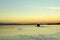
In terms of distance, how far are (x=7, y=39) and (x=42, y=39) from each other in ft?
6.85

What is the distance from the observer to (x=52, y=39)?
8.12 m

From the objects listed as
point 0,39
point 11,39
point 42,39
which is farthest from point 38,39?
point 0,39

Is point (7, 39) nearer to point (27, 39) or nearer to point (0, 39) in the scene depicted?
point (0, 39)

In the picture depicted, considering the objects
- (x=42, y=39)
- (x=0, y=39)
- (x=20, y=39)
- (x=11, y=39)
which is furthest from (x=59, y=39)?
(x=0, y=39)

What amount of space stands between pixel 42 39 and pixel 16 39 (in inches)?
61.1

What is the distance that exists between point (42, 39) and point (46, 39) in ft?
0.80

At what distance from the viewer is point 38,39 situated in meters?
8.10

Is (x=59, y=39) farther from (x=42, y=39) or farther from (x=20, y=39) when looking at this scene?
(x=20, y=39)

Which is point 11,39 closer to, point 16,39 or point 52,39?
point 16,39

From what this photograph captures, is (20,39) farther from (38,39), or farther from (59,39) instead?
(59,39)

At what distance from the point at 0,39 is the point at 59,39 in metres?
3.50

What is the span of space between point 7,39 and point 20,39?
2.54 feet

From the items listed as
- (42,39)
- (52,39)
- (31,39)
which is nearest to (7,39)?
(31,39)

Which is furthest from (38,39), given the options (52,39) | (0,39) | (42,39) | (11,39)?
(0,39)
